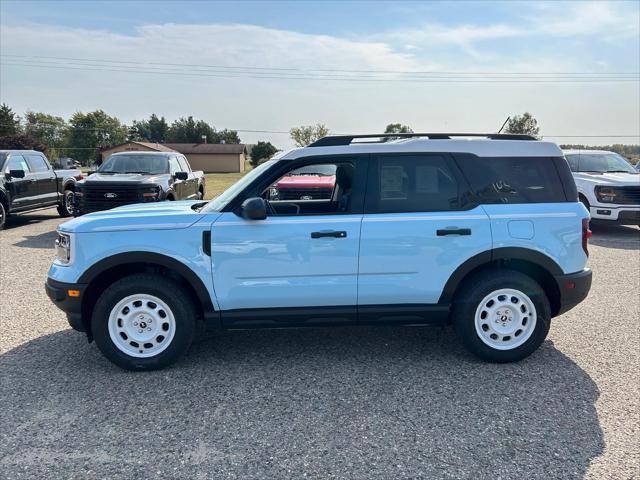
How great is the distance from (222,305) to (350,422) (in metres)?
1.43

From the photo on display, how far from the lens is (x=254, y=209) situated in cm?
383

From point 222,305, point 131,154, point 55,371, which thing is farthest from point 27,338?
point 131,154

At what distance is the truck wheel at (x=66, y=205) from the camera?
13.8 metres

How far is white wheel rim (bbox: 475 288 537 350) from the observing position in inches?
165

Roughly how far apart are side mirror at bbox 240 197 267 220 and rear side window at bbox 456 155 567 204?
Result: 174 cm

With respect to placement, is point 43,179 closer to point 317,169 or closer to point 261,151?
point 317,169

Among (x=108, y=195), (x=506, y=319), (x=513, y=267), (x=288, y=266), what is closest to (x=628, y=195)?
(x=513, y=267)

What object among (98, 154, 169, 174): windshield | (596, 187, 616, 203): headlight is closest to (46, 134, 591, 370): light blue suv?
(98, 154, 169, 174): windshield

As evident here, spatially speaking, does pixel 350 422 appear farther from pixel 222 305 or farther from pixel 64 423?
pixel 64 423

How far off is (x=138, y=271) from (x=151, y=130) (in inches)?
4864

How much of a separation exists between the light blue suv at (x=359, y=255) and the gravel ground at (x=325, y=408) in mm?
380

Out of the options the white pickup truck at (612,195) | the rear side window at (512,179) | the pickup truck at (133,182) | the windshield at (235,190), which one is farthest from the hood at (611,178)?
the windshield at (235,190)

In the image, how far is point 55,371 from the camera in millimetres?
4055

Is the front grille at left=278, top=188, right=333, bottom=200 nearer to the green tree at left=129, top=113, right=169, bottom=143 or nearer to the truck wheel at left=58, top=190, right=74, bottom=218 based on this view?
the truck wheel at left=58, top=190, right=74, bottom=218
